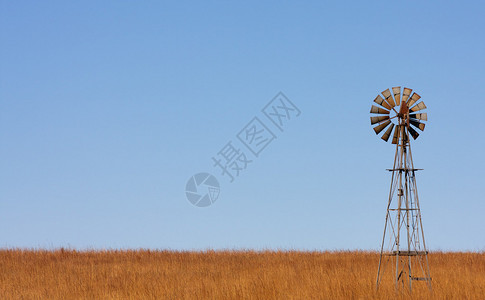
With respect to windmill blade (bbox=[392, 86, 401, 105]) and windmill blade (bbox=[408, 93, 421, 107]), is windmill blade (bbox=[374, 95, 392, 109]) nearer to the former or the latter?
windmill blade (bbox=[392, 86, 401, 105])

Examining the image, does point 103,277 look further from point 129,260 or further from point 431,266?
point 431,266

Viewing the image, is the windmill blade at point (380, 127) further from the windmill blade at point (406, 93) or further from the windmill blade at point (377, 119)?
the windmill blade at point (406, 93)

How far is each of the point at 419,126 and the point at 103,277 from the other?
1134 cm

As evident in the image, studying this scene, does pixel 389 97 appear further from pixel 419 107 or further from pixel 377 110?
pixel 419 107

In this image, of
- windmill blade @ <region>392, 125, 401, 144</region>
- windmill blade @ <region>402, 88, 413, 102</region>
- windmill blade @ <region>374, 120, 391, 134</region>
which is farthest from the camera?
windmill blade @ <region>374, 120, 391, 134</region>

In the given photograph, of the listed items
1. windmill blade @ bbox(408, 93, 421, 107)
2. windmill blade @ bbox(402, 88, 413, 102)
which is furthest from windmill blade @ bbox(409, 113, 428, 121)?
windmill blade @ bbox(402, 88, 413, 102)

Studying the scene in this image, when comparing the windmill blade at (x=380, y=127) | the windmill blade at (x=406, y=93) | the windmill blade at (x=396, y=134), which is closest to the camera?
the windmill blade at (x=396, y=134)

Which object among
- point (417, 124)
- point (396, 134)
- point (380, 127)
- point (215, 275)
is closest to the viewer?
point (396, 134)

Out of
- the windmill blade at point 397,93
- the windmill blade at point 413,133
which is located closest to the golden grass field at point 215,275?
the windmill blade at point 413,133

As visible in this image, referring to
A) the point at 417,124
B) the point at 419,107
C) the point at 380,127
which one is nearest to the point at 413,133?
the point at 417,124

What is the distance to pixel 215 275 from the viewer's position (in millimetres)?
18078

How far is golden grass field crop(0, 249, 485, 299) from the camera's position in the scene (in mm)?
14102

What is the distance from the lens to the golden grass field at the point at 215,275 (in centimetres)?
1410

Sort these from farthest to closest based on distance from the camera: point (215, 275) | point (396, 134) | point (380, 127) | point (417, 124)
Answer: point (215, 275)
point (380, 127)
point (417, 124)
point (396, 134)
